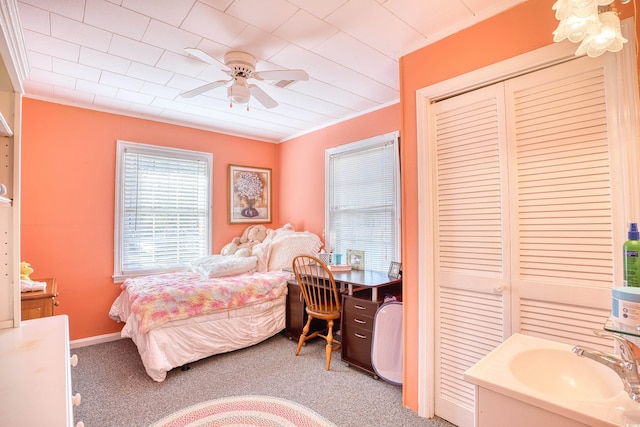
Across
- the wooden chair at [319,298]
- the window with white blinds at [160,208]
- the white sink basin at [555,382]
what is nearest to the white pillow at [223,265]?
the window with white blinds at [160,208]

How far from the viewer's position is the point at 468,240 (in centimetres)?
190

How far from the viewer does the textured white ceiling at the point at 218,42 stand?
1.77 meters

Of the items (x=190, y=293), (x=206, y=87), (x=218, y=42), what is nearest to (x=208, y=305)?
(x=190, y=293)

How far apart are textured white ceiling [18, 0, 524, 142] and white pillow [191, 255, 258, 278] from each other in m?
1.63

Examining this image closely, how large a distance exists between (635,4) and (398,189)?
6.52ft

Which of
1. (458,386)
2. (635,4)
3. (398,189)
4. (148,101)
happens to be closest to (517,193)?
(635,4)

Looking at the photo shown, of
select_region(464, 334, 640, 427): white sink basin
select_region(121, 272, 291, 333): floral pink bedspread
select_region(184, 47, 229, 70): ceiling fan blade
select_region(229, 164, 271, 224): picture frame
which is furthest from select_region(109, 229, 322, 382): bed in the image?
select_region(464, 334, 640, 427): white sink basin

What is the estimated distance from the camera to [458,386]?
1917mm

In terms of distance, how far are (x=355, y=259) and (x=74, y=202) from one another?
2.90 m

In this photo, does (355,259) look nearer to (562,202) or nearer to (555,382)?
(562,202)

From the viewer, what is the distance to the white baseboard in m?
3.14

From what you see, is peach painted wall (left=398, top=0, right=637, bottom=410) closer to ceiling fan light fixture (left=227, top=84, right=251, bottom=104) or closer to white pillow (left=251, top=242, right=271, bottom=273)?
ceiling fan light fixture (left=227, top=84, right=251, bottom=104)

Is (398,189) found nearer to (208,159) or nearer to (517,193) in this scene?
(517,193)

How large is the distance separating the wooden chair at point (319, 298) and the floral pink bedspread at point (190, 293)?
417mm
